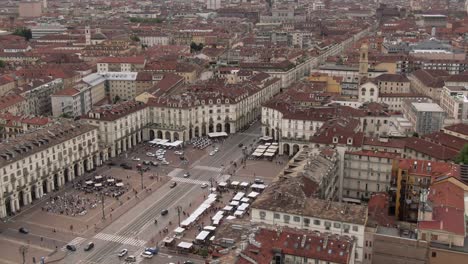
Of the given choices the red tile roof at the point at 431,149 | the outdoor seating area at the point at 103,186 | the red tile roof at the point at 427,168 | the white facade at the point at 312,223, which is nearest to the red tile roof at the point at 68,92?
the outdoor seating area at the point at 103,186

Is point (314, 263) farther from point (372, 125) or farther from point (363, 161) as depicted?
point (372, 125)

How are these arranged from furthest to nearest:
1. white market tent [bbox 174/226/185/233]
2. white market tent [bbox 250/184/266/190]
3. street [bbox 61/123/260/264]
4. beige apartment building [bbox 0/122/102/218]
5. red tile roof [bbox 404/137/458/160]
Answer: white market tent [bbox 250/184/266/190] → red tile roof [bbox 404/137/458/160] → beige apartment building [bbox 0/122/102/218] → white market tent [bbox 174/226/185/233] → street [bbox 61/123/260/264]

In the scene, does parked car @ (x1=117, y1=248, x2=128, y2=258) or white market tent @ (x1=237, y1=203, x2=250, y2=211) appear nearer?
parked car @ (x1=117, y1=248, x2=128, y2=258)

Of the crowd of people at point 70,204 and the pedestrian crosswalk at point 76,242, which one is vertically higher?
the crowd of people at point 70,204

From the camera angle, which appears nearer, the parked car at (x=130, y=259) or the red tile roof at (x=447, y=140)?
the parked car at (x=130, y=259)

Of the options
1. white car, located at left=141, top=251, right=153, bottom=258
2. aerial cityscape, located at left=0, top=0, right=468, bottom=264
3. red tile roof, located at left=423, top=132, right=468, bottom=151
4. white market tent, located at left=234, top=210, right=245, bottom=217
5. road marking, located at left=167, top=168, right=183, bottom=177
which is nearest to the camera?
aerial cityscape, located at left=0, top=0, right=468, bottom=264

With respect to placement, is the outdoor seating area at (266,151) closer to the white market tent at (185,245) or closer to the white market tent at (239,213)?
the white market tent at (239,213)

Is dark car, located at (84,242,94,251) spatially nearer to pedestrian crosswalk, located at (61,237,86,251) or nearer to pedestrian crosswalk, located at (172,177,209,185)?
pedestrian crosswalk, located at (61,237,86,251)

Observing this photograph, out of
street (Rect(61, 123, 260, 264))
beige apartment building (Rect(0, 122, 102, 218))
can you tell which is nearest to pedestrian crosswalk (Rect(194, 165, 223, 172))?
street (Rect(61, 123, 260, 264))

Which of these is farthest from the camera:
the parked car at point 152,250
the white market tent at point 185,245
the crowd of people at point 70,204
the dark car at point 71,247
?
the crowd of people at point 70,204
